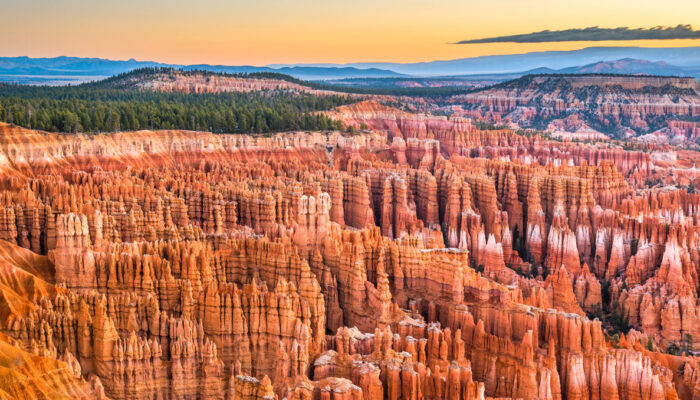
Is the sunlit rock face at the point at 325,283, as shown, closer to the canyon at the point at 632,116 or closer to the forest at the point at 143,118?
the forest at the point at 143,118

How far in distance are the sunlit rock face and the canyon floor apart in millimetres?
122

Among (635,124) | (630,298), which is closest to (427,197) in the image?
(630,298)

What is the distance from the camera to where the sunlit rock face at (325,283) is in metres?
33.2

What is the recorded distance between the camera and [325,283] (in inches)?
1764

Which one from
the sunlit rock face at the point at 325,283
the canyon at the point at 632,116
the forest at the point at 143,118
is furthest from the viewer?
the canyon at the point at 632,116

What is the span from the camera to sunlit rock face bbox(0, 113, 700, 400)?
109 ft

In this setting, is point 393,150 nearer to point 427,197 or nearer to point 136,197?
point 427,197

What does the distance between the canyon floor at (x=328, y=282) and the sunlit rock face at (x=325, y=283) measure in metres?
0.12

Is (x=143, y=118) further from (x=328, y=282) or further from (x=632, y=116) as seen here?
(x=632, y=116)

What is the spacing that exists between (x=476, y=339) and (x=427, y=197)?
40.1 m

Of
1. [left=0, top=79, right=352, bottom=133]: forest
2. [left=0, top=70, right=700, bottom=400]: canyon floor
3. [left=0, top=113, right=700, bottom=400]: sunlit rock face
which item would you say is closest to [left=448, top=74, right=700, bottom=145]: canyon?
[left=0, top=79, right=352, bottom=133]: forest

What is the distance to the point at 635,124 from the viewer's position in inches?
7264

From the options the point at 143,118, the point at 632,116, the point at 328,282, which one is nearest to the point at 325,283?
the point at 328,282

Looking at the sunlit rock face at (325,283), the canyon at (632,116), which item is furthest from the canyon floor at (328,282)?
the canyon at (632,116)
